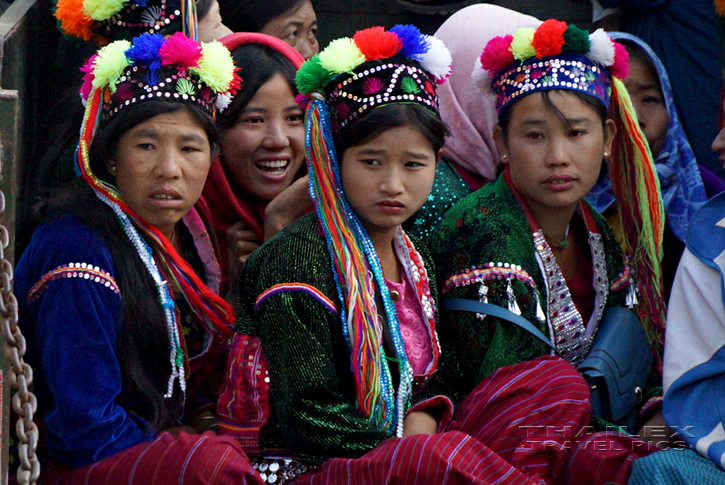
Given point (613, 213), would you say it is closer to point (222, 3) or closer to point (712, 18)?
point (712, 18)

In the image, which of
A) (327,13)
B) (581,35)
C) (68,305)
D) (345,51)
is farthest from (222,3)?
(68,305)

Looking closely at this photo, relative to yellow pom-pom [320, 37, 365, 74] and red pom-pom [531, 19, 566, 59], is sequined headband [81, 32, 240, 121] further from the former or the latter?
red pom-pom [531, 19, 566, 59]

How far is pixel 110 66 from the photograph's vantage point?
8.63 ft

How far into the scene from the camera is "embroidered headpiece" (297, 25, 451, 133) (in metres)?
2.64

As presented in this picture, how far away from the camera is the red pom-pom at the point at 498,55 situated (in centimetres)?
300

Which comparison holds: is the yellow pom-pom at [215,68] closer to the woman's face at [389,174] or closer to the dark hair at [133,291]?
the dark hair at [133,291]

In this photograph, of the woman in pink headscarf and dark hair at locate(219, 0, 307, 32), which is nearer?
the woman in pink headscarf

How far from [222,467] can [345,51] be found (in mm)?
1267

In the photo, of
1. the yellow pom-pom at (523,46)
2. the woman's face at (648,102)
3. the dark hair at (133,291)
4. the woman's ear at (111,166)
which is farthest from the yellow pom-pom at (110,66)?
the woman's face at (648,102)

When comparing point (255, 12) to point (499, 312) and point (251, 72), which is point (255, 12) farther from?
point (499, 312)

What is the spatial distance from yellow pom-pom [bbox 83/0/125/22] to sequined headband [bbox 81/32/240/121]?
0.34 m

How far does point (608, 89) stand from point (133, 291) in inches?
70.0

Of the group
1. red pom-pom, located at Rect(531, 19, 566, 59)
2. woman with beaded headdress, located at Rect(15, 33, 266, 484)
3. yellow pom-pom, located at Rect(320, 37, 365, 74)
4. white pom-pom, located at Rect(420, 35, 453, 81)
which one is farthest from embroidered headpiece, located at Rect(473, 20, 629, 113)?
woman with beaded headdress, located at Rect(15, 33, 266, 484)

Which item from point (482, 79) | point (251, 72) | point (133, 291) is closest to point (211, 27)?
point (251, 72)
